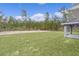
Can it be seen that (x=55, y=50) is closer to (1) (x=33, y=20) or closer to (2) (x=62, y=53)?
(2) (x=62, y=53)

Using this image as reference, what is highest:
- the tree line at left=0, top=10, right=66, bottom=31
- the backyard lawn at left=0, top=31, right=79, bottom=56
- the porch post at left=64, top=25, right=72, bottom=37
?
the tree line at left=0, top=10, right=66, bottom=31

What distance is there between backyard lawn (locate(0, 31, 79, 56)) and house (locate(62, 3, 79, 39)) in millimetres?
39

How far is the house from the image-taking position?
200cm

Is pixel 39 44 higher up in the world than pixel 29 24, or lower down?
lower down

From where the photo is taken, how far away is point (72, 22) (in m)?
2.01

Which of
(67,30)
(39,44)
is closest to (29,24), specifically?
(39,44)

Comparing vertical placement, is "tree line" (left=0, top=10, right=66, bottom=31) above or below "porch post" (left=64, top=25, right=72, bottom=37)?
above

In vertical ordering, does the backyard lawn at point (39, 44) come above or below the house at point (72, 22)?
below

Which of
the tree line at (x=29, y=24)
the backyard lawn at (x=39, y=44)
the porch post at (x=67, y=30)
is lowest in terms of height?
the backyard lawn at (x=39, y=44)

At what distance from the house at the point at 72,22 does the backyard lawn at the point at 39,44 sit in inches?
1.5

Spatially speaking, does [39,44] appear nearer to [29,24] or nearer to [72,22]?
[29,24]

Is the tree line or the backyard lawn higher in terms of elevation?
the tree line

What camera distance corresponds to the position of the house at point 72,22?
2.00 meters

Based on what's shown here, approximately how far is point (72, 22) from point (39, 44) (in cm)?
36
